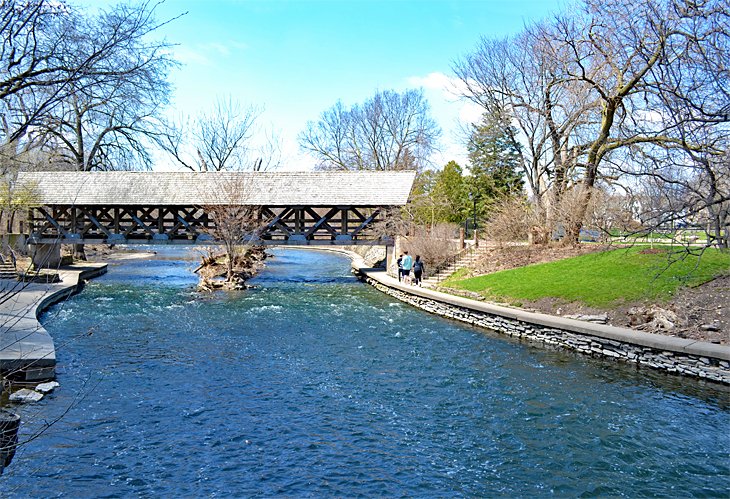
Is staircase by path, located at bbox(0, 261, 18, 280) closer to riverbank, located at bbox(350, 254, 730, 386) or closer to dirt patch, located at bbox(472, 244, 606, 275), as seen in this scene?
riverbank, located at bbox(350, 254, 730, 386)

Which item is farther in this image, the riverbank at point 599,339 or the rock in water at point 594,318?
the rock in water at point 594,318

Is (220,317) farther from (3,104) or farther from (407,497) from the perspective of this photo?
(407,497)

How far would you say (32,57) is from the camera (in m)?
8.38

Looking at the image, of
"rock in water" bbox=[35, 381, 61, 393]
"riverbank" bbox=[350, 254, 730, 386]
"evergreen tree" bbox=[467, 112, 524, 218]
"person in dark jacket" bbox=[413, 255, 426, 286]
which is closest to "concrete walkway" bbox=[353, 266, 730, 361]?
"riverbank" bbox=[350, 254, 730, 386]

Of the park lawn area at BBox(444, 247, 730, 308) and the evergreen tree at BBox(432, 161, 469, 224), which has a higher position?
the evergreen tree at BBox(432, 161, 469, 224)

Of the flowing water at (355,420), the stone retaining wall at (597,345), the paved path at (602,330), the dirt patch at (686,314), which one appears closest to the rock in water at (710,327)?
the dirt patch at (686,314)

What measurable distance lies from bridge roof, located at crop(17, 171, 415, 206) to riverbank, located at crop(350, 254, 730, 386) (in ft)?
26.1

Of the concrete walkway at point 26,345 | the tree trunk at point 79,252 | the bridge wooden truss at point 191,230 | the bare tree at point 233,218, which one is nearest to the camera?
the concrete walkway at point 26,345

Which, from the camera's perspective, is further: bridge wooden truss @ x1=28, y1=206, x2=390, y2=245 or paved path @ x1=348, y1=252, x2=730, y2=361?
bridge wooden truss @ x1=28, y1=206, x2=390, y2=245

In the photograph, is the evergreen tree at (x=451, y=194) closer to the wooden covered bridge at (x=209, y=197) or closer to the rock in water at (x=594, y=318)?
the wooden covered bridge at (x=209, y=197)

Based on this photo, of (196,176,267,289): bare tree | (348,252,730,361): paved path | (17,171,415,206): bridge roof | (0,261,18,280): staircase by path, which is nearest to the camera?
(348,252,730,361): paved path

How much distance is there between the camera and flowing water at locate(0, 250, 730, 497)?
6391 millimetres

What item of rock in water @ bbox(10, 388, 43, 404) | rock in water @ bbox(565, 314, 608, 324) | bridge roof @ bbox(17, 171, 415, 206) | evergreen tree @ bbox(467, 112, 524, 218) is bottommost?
rock in water @ bbox(10, 388, 43, 404)

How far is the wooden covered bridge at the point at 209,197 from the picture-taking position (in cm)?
2416
